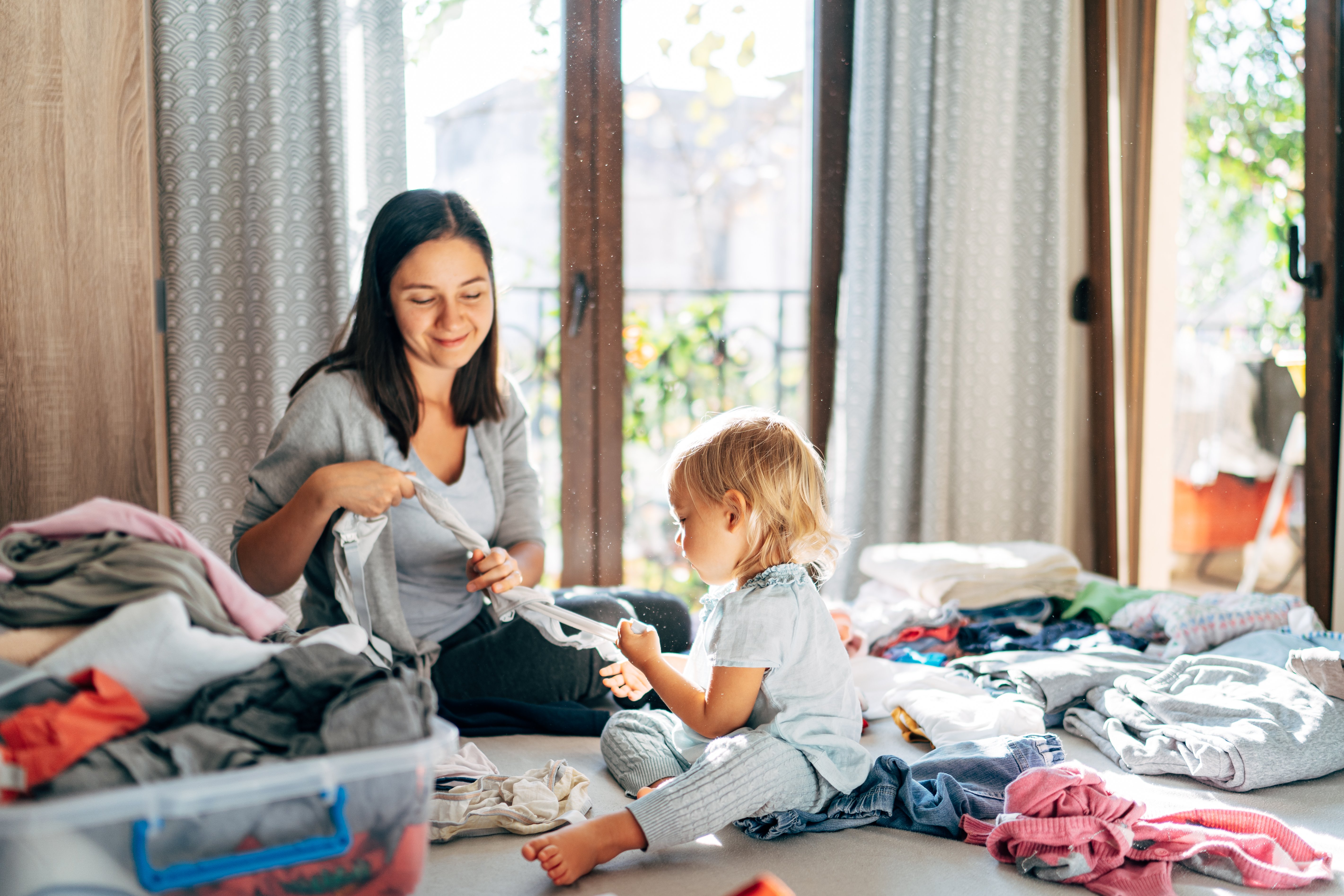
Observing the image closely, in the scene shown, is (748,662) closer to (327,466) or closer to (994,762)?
(994,762)

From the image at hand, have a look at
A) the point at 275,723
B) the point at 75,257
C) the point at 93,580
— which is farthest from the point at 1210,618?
the point at 75,257

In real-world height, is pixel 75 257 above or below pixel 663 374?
above

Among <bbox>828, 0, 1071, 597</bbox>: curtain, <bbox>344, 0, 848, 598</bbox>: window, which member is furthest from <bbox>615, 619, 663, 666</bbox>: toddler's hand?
<bbox>828, 0, 1071, 597</bbox>: curtain

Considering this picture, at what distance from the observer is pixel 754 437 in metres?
1.26

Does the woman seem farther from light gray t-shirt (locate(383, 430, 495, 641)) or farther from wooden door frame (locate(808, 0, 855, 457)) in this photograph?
wooden door frame (locate(808, 0, 855, 457))

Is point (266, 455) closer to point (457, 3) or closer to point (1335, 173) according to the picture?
point (457, 3)

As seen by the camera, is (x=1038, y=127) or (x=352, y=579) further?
(x=1038, y=127)

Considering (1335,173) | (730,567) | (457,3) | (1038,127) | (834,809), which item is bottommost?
(834,809)

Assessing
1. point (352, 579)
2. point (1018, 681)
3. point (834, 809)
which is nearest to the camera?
point (834, 809)

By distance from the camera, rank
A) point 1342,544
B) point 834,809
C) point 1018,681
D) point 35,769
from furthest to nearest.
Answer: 1. point 1342,544
2. point 1018,681
3. point 834,809
4. point 35,769

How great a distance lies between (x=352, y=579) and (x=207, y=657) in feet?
1.92

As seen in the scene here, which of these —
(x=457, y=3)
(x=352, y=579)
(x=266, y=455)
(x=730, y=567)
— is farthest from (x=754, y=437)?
(x=457, y=3)

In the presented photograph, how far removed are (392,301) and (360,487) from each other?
1.15 ft

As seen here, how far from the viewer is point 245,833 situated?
72 cm
